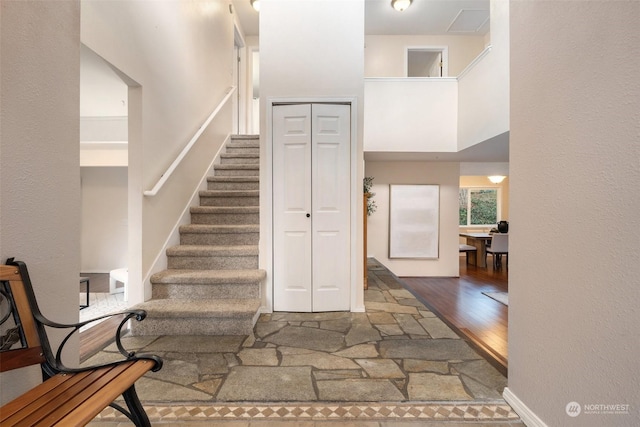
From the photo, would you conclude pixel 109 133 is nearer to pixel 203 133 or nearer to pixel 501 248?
pixel 203 133

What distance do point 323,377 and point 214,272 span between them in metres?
1.50

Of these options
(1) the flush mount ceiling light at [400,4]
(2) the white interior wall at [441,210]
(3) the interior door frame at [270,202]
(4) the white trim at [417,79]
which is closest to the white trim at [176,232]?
(3) the interior door frame at [270,202]

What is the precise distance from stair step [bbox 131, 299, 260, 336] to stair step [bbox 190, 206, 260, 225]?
1.16 meters

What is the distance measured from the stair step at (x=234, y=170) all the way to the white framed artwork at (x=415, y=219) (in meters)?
3.08

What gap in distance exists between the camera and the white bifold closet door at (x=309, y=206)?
2828 millimetres

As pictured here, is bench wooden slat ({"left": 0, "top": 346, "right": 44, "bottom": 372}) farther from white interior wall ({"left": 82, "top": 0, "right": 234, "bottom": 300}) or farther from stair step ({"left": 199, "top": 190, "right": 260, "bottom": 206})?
stair step ({"left": 199, "top": 190, "right": 260, "bottom": 206})

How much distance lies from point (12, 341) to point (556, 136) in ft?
7.84

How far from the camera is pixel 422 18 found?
18.4 ft

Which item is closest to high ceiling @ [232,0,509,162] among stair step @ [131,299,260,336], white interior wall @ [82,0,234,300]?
white interior wall @ [82,0,234,300]

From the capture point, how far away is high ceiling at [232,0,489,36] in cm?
524

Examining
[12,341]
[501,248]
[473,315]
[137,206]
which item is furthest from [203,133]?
[501,248]

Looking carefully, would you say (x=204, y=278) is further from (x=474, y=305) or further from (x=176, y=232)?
(x=474, y=305)

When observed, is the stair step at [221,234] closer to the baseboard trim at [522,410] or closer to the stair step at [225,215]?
the stair step at [225,215]

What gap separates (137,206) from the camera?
8.25ft
